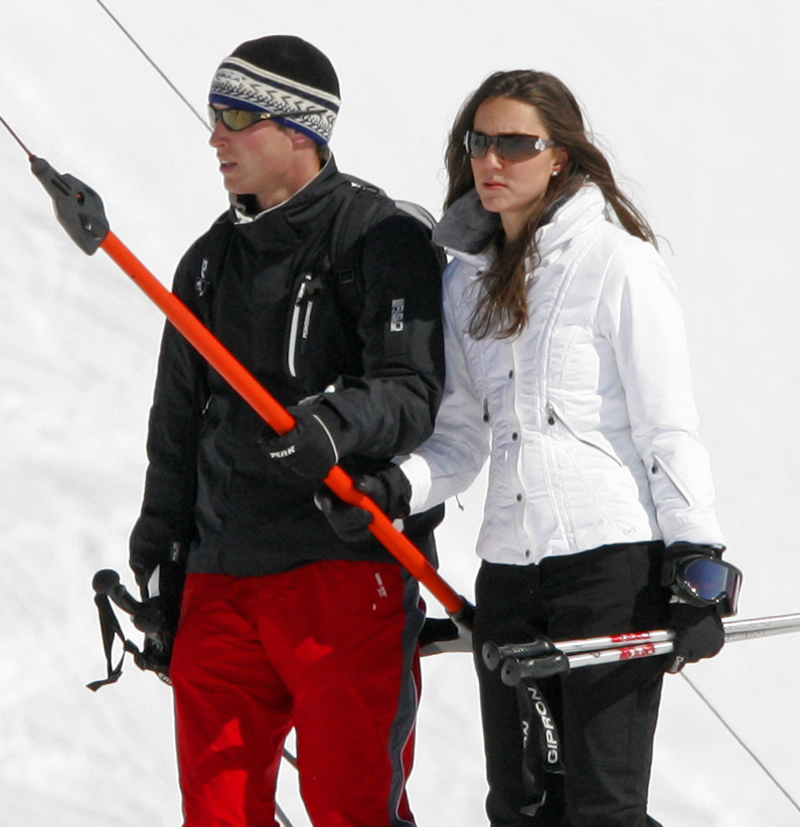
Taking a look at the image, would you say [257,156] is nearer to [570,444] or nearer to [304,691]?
[570,444]

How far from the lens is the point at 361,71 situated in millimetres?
6531

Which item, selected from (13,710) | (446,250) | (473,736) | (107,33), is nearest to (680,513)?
(446,250)

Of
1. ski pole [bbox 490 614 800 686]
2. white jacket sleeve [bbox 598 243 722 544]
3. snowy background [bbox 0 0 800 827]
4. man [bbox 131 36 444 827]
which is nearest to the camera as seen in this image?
ski pole [bbox 490 614 800 686]

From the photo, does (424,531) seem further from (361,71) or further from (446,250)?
(361,71)

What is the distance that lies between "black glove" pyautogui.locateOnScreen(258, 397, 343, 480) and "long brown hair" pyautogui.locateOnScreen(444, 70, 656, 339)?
0.36 meters

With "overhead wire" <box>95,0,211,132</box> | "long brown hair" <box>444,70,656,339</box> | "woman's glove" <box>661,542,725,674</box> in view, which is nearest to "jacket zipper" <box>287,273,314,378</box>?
"long brown hair" <box>444,70,656,339</box>

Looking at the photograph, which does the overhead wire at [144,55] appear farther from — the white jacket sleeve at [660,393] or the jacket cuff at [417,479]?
the white jacket sleeve at [660,393]

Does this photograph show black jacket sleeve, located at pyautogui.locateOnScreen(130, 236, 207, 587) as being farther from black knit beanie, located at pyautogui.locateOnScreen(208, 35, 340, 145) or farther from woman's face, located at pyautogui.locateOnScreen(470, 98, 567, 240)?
woman's face, located at pyautogui.locateOnScreen(470, 98, 567, 240)

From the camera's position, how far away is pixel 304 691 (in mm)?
3146

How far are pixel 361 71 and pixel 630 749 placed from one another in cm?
414

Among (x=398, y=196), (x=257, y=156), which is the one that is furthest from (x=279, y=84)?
(x=398, y=196)

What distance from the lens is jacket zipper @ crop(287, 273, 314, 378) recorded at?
124 inches

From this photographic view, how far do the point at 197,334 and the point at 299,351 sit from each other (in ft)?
0.78

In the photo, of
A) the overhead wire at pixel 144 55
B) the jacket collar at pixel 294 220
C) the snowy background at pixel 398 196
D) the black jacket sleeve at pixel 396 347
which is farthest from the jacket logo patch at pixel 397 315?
the overhead wire at pixel 144 55
